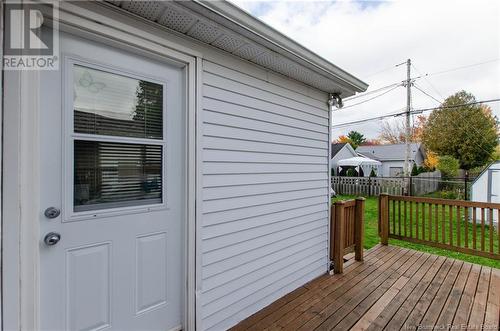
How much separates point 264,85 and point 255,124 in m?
0.43

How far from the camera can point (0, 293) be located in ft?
3.97

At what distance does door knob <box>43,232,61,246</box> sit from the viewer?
4.44 feet

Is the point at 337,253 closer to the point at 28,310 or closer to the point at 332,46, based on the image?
the point at 28,310

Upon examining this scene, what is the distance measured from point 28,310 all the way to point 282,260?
212cm

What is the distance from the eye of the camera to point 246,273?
2.36m

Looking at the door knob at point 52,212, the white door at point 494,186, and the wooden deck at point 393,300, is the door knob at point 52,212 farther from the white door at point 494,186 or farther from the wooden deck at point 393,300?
the white door at point 494,186

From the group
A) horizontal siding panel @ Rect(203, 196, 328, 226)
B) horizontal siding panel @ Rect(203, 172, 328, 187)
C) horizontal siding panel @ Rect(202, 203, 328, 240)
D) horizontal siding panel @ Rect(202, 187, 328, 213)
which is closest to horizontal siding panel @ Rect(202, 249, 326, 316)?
horizontal siding panel @ Rect(202, 203, 328, 240)

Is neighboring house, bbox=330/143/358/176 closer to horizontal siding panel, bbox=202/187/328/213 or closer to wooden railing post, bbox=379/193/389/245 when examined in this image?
wooden railing post, bbox=379/193/389/245

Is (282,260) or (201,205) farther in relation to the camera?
(282,260)

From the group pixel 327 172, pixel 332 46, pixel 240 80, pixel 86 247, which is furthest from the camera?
pixel 332 46

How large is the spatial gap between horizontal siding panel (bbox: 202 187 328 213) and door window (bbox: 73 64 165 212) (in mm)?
424

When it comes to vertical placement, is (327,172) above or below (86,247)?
above

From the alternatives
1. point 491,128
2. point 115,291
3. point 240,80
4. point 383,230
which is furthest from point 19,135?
point 491,128

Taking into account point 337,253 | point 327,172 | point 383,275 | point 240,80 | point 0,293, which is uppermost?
point 240,80
